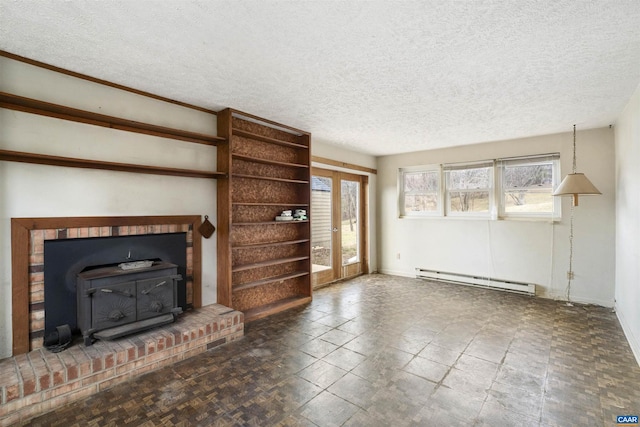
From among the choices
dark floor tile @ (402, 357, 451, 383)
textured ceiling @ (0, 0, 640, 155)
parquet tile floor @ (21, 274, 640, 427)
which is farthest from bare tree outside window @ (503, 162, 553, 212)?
dark floor tile @ (402, 357, 451, 383)

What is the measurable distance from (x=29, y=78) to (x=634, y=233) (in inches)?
216

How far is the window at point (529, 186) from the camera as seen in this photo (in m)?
4.55

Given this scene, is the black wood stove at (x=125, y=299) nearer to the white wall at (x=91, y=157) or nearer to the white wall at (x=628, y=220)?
the white wall at (x=91, y=157)

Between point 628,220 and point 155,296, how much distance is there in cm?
489

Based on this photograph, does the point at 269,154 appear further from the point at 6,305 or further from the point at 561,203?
the point at 561,203

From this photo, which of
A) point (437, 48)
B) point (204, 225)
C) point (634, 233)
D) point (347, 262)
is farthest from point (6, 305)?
point (634, 233)

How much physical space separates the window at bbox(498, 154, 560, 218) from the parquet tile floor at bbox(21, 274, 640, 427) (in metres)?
1.60

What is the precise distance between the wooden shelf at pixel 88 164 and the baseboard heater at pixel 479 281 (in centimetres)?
424

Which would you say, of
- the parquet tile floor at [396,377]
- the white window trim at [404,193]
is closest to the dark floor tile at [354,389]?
the parquet tile floor at [396,377]

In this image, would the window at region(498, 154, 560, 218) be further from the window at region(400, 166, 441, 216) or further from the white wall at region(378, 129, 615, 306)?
the window at region(400, 166, 441, 216)

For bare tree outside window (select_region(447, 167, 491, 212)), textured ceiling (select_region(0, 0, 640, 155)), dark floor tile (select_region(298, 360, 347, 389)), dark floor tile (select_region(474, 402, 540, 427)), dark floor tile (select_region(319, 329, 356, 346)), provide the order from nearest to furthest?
1. textured ceiling (select_region(0, 0, 640, 155))
2. dark floor tile (select_region(474, 402, 540, 427))
3. dark floor tile (select_region(298, 360, 347, 389))
4. dark floor tile (select_region(319, 329, 356, 346))
5. bare tree outside window (select_region(447, 167, 491, 212))

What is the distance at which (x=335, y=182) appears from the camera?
5480 millimetres

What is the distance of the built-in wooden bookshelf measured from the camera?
3.46 metres

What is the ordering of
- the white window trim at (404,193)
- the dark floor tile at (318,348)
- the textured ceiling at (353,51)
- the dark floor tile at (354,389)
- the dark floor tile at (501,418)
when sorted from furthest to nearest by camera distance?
the white window trim at (404,193), the dark floor tile at (318,348), the dark floor tile at (354,389), the dark floor tile at (501,418), the textured ceiling at (353,51)
